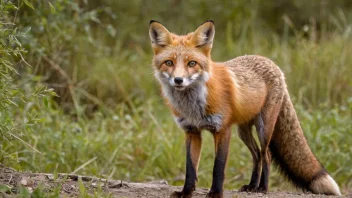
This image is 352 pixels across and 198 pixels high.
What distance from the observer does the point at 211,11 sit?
504 inches

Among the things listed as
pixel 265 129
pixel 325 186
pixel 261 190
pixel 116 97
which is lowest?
pixel 261 190

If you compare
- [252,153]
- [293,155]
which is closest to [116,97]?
[252,153]

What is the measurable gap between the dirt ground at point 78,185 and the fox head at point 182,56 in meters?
0.90

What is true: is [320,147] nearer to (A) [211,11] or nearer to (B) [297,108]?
(B) [297,108]

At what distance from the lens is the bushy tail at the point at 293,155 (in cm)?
564

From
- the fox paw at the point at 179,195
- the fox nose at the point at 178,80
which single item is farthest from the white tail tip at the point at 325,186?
the fox nose at the point at 178,80

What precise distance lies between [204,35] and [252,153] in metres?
1.41

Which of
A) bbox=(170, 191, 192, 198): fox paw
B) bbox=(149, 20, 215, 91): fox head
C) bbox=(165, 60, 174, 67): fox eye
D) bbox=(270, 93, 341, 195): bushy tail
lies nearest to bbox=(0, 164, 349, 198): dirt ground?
bbox=(170, 191, 192, 198): fox paw

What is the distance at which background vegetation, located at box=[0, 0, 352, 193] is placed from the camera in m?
6.45

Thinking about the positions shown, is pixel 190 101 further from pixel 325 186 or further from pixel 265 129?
pixel 325 186

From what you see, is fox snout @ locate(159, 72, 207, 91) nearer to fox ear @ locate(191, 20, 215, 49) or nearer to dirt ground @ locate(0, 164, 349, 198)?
fox ear @ locate(191, 20, 215, 49)

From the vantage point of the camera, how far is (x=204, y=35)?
4.96 metres

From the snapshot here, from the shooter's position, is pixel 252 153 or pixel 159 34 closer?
pixel 159 34

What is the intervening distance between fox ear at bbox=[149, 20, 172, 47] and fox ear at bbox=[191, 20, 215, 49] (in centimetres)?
21
